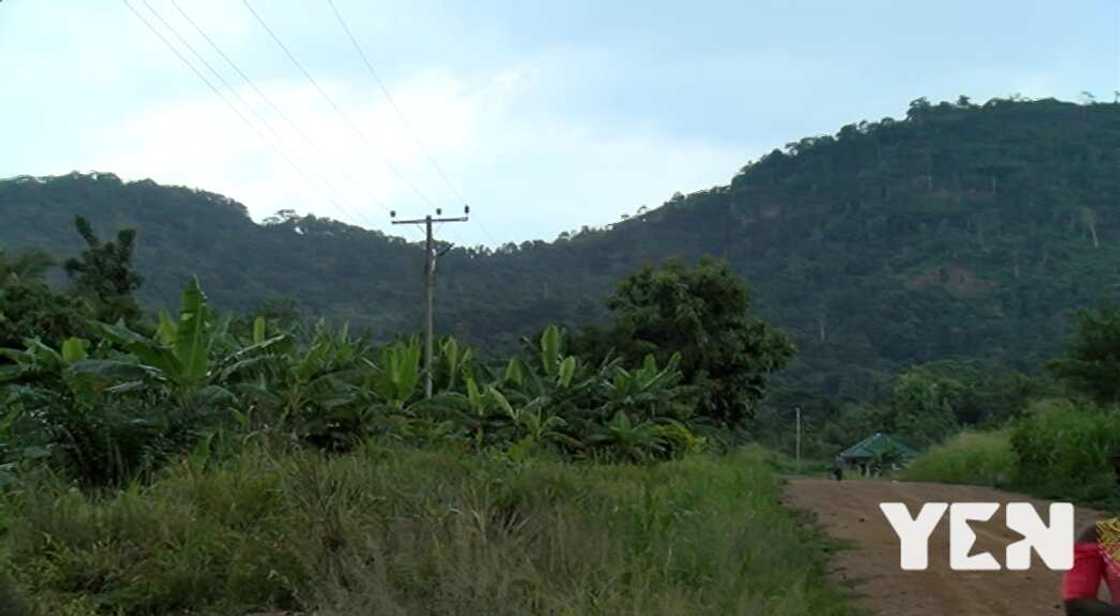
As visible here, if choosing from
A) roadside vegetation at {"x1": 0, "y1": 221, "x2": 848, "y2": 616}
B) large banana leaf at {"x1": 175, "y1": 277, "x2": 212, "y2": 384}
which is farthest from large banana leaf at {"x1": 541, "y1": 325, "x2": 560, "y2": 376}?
large banana leaf at {"x1": 175, "y1": 277, "x2": 212, "y2": 384}

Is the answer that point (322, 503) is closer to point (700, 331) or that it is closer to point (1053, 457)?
point (1053, 457)

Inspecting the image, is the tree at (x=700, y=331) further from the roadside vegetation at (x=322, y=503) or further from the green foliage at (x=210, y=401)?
the roadside vegetation at (x=322, y=503)

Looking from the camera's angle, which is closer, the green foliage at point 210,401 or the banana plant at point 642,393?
the green foliage at point 210,401

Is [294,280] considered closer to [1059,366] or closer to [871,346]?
[871,346]

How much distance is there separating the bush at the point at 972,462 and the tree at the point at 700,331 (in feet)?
19.0

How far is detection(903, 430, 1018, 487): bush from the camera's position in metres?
21.1

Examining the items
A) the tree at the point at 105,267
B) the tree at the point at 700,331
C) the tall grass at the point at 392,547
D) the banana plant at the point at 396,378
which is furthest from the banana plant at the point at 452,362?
the tall grass at the point at 392,547

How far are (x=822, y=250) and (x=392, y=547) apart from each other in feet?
250

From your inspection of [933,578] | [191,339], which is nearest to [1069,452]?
[933,578]

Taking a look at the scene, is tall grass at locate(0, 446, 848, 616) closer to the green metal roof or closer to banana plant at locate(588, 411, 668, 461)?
banana plant at locate(588, 411, 668, 461)

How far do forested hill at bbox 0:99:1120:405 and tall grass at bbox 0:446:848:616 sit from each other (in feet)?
114

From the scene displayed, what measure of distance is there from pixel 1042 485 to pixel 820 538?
27.3 feet

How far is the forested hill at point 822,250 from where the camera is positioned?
2228 inches

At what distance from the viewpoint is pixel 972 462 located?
23156 mm
